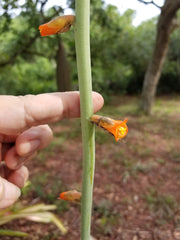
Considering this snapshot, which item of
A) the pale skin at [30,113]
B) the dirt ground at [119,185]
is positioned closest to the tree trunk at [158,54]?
the dirt ground at [119,185]

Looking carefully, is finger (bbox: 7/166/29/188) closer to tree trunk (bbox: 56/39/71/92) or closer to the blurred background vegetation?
the blurred background vegetation

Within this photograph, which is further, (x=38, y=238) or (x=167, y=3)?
(x=167, y=3)

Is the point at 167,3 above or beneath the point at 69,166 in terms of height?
above

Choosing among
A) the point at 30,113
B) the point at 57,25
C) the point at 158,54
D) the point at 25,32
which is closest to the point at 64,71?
the point at 25,32

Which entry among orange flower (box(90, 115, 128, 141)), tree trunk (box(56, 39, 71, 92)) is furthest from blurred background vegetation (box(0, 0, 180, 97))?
orange flower (box(90, 115, 128, 141))

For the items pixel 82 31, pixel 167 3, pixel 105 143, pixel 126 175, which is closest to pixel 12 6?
pixel 167 3

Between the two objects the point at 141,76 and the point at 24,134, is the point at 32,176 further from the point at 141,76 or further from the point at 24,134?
the point at 141,76

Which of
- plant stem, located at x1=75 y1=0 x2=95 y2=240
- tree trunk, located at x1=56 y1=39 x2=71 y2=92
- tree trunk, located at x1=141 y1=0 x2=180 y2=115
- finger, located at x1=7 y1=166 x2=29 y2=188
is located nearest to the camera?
plant stem, located at x1=75 y1=0 x2=95 y2=240
